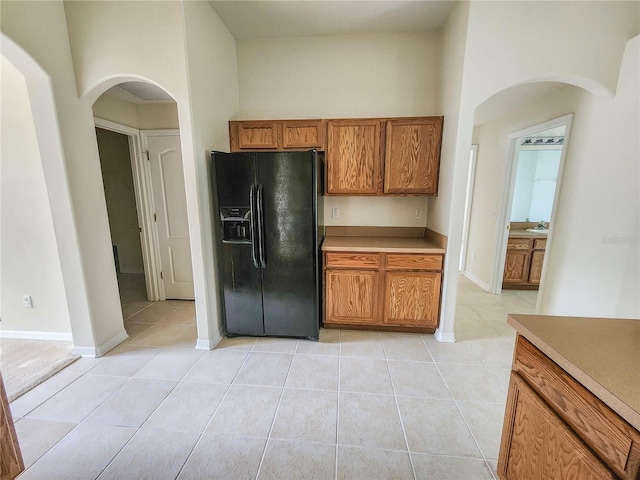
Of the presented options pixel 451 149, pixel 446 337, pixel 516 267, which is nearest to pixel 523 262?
pixel 516 267

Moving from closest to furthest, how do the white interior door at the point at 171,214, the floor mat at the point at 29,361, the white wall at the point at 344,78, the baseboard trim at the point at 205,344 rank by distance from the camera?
the floor mat at the point at 29,361 → the baseboard trim at the point at 205,344 → the white wall at the point at 344,78 → the white interior door at the point at 171,214

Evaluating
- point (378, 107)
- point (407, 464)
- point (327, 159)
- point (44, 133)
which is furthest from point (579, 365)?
point (44, 133)

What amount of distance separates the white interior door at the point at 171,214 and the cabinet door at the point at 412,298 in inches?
99.9

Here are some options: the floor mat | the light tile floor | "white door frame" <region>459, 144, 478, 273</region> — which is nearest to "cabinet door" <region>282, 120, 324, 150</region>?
the light tile floor

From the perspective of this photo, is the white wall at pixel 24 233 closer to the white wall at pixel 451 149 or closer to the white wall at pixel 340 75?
the white wall at pixel 340 75

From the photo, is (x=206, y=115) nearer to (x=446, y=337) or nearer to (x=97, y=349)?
(x=97, y=349)

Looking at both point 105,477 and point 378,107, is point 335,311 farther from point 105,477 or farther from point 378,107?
point 378,107

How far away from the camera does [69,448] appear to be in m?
1.48

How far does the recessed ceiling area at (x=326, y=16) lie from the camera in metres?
2.29

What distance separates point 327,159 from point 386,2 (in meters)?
1.39

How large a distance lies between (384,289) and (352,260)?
16.5 inches

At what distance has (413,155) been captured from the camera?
8.47 feet

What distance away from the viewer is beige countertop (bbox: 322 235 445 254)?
247 cm

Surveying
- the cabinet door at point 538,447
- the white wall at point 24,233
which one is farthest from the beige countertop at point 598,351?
the white wall at point 24,233
